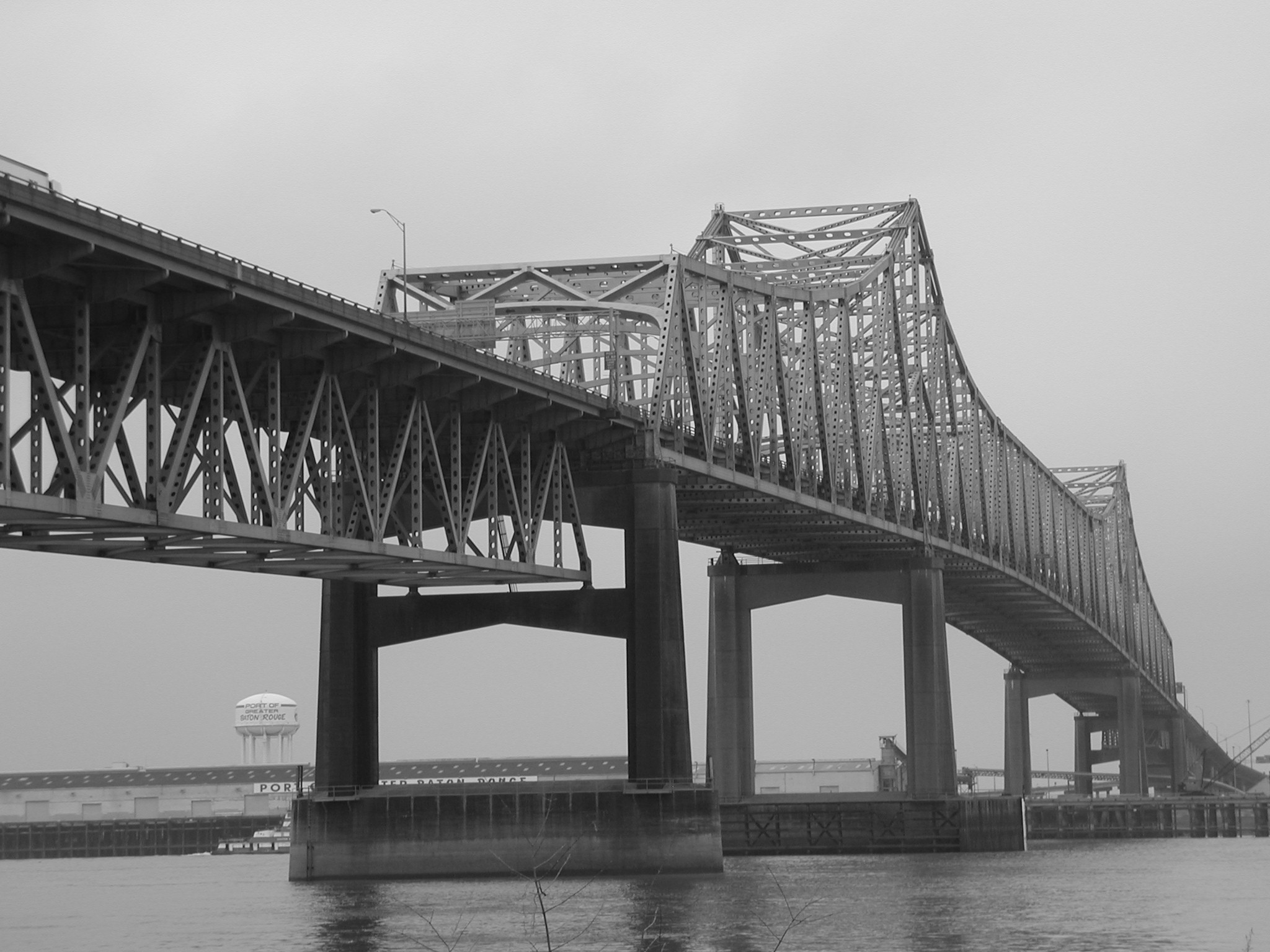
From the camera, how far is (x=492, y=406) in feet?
219

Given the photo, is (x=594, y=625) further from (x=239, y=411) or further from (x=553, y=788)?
(x=239, y=411)

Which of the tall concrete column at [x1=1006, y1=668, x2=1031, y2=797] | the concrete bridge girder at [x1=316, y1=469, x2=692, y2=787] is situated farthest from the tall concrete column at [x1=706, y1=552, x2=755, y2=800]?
the tall concrete column at [x1=1006, y1=668, x2=1031, y2=797]

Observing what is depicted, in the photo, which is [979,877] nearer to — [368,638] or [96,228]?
[368,638]

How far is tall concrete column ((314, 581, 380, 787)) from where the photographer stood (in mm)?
73250

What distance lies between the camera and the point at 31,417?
44125mm

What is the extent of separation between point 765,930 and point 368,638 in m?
26.7

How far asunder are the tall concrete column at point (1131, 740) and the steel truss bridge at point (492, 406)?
46.6 metres

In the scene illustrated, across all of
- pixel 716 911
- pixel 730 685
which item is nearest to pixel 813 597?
pixel 730 685

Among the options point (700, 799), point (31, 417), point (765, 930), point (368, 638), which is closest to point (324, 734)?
point (368, 638)

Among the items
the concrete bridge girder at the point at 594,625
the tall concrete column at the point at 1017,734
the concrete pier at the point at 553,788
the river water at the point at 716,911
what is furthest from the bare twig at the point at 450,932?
the tall concrete column at the point at 1017,734

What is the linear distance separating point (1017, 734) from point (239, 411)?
139662 millimetres

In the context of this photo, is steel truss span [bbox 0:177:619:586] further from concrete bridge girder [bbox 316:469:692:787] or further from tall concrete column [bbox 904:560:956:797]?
tall concrete column [bbox 904:560:956:797]

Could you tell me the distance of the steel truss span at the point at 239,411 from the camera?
44.2m

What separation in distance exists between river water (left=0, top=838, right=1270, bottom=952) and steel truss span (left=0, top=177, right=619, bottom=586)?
29.8 feet
